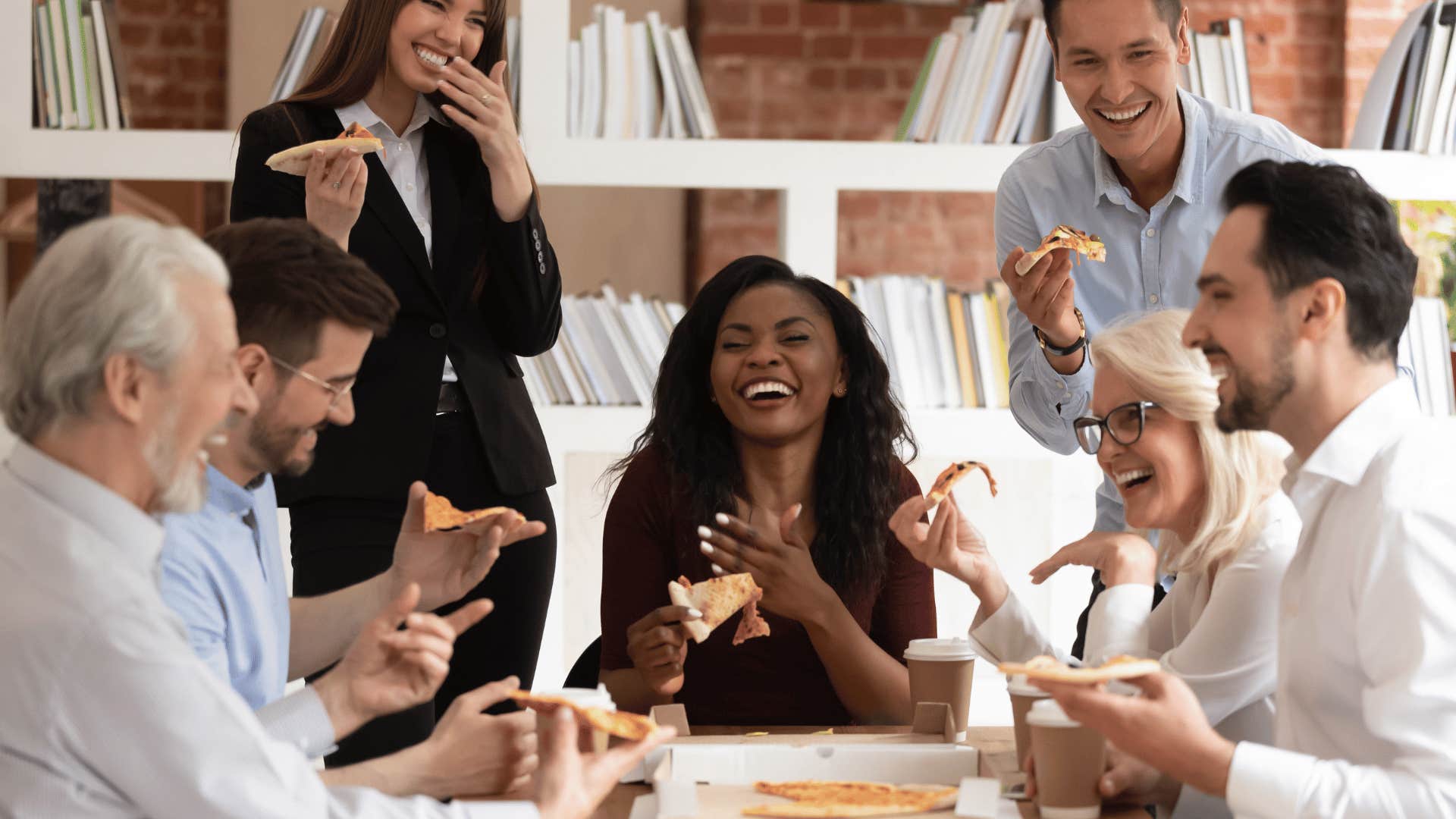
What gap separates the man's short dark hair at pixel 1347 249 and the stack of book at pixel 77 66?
288cm

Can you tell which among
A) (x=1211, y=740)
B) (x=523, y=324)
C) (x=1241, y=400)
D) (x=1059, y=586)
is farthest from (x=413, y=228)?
(x=1059, y=586)

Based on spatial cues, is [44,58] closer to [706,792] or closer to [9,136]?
[9,136]

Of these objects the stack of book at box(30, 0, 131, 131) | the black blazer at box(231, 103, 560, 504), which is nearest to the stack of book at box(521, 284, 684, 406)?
the black blazer at box(231, 103, 560, 504)

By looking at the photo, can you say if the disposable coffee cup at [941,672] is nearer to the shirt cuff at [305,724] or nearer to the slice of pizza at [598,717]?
the slice of pizza at [598,717]

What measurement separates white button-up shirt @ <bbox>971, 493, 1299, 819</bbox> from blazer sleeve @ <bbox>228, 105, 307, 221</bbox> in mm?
1455


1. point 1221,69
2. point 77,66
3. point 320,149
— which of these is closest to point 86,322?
point 320,149

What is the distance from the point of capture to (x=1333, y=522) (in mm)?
1640

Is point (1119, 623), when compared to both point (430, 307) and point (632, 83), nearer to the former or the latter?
point (430, 307)

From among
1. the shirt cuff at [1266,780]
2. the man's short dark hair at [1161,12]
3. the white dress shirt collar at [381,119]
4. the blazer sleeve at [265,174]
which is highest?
the man's short dark hair at [1161,12]

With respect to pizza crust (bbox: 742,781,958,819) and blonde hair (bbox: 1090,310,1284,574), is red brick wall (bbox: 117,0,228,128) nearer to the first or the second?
blonde hair (bbox: 1090,310,1284,574)

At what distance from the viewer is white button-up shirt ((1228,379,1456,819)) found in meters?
1.45

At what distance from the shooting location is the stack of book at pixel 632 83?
12.1 feet

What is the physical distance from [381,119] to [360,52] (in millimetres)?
120

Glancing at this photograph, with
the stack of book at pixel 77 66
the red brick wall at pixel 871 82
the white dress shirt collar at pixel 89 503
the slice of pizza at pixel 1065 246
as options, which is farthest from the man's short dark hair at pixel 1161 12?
the red brick wall at pixel 871 82
